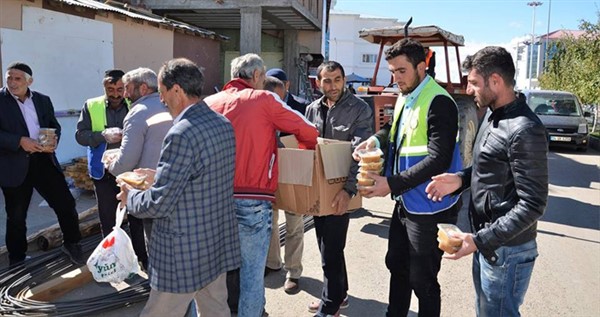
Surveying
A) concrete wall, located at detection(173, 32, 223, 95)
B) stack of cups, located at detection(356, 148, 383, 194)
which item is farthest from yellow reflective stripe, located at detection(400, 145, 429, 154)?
concrete wall, located at detection(173, 32, 223, 95)

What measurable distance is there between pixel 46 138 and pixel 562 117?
15699 millimetres

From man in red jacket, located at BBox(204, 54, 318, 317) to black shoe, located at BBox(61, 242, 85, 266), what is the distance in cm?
242

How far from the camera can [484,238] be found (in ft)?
7.14

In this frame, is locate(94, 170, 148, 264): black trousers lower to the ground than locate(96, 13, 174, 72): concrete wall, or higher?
lower

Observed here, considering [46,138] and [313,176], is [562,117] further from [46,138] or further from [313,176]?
[46,138]

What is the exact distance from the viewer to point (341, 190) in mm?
3199

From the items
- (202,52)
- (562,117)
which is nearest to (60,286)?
(202,52)

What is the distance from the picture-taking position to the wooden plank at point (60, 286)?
3911 millimetres

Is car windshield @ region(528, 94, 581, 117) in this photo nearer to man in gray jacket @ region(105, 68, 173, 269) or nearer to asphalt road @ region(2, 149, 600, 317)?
asphalt road @ region(2, 149, 600, 317)

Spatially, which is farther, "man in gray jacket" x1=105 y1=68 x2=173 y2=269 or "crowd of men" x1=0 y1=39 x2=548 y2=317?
"man in gray jacket" x1=105 y1=68 x2=173 y2=269

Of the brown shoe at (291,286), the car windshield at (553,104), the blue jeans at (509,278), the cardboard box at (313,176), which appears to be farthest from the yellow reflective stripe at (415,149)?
the car windshield at (553,104)

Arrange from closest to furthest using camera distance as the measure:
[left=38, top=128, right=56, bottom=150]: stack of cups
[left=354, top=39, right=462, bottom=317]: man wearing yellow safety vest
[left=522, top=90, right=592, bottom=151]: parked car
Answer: [left=354, top=39, right=462, bottom=317]: man wearing yellow safety vest < [left=38, top=128, right=56, bottom=150]: stack of cups < [left=522, top=90, right=592, bottom=151]: parked car

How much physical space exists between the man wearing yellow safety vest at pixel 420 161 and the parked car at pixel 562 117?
14.0 m

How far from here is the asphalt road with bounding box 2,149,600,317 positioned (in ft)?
13.1
